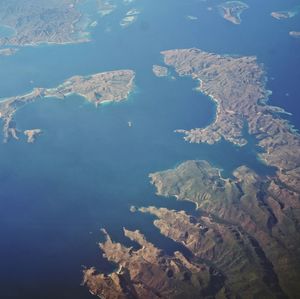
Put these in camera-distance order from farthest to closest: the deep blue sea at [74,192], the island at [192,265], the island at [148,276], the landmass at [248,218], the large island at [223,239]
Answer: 1. the deep blue sea at [74,192]
2. the landmass at [248,218]
3. the large island at [223,239]
4. the island at [192,265]
5. the island at [148,276]

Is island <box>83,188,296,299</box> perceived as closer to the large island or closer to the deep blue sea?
the large island

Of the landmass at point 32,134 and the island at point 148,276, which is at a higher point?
the island at point 148,276

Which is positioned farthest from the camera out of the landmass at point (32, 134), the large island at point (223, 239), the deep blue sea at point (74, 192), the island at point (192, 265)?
the landmass at point (32, 134)

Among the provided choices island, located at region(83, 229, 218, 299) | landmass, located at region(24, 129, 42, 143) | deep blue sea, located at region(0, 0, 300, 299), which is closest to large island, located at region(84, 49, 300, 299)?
island, located at region(83, 229, 218, 299)

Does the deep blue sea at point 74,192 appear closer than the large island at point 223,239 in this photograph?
No

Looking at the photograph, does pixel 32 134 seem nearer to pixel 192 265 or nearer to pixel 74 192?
pixel 74 192

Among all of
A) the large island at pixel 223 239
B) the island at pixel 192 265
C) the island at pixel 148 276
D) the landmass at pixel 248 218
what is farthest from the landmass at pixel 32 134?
the island at pixel 148 276

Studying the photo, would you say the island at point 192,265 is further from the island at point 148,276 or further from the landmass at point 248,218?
the landmass at point 248,218

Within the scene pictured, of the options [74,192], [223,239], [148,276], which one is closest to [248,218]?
[223,239]
